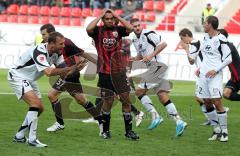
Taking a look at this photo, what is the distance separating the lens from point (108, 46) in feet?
37.9

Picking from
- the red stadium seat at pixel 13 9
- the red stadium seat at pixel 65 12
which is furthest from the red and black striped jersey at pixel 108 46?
the red stadium seat at pixel 13 9

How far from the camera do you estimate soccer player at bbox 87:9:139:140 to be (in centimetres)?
1151

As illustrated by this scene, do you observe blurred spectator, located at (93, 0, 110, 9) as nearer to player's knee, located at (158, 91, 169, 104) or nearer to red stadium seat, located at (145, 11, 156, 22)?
red stadium seat, located at (145, 11, 156, 22)

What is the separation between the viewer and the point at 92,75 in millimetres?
13609

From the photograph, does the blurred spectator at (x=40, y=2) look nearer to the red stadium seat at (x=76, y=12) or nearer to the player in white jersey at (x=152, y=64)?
the red stadium seat at (x=76, y=12)

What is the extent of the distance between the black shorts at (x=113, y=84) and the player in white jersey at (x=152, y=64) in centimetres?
124

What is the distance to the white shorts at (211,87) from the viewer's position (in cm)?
1173

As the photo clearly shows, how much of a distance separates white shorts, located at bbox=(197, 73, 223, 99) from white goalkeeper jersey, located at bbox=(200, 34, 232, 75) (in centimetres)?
15

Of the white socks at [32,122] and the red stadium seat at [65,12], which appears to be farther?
the red stadium seat at [65,12]

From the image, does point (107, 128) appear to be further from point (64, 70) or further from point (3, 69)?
point (3, 69)

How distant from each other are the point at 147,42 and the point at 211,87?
6.70 feet

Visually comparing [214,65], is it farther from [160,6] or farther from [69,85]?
[160,6]

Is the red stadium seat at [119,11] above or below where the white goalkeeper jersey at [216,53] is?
below

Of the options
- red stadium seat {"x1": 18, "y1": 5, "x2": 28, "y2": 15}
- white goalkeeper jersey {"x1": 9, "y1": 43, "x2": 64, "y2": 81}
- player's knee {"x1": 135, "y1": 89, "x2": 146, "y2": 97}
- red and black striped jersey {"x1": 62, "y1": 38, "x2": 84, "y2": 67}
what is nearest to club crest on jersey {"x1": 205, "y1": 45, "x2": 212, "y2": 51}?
red and black striped jersey {"x1": 62, "y1": 38, "x2": 84, "y2": 67}
